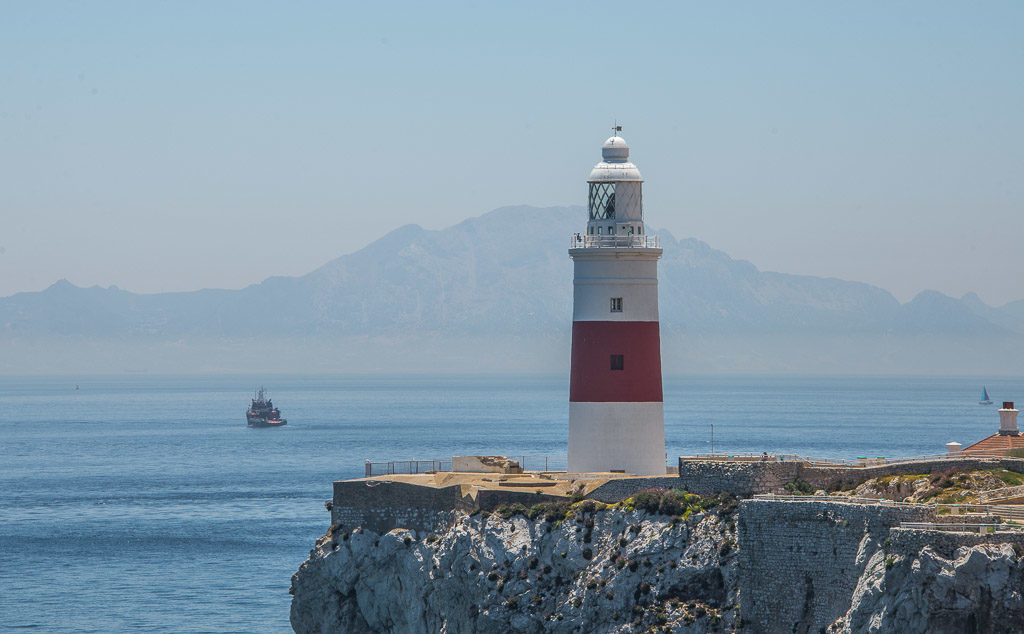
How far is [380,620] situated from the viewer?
41188 mm

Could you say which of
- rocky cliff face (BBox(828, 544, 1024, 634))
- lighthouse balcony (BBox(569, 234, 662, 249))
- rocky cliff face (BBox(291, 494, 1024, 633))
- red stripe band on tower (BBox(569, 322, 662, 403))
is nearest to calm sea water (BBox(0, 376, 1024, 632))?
rocky cliff face (BBox(291, 494, 1024, 633))

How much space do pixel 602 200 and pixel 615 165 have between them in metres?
1.03

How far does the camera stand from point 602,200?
43.5 meters

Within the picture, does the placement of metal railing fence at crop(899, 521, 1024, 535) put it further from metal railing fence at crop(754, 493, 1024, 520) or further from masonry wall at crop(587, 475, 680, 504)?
masonry wall at crop(587, 475, 680, 504)

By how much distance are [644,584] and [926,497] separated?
253 inches

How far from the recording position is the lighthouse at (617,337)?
4306cm

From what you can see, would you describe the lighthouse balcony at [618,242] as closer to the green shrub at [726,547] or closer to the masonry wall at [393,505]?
the masonry wall at [393,505]

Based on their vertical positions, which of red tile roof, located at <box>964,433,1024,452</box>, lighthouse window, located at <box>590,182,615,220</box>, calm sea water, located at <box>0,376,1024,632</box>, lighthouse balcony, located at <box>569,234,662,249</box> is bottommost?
calm sea water, located at <box>0,376,1024,632</box>

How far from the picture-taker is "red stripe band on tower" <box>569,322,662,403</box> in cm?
4319

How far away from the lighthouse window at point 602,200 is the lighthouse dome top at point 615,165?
0.22 m

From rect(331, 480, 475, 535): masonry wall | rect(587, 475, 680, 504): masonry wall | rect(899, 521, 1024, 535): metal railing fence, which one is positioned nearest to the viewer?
Result: rect(899, 521, 1024, 535): metal railing fence

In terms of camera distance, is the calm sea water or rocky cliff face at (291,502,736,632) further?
the calm sea water

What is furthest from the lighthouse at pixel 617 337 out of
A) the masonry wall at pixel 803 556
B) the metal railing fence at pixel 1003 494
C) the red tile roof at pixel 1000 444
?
the metal railing fence at pixel 1003 494

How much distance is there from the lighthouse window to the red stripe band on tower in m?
3.03
